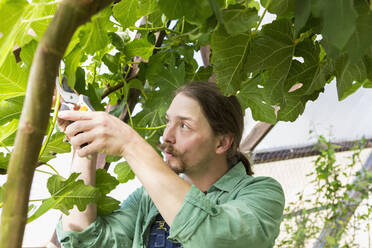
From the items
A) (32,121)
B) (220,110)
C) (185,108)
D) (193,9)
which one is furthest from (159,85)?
(32,121)

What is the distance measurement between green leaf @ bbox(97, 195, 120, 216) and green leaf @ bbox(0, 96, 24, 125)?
0.99ft

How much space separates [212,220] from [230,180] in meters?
0.41

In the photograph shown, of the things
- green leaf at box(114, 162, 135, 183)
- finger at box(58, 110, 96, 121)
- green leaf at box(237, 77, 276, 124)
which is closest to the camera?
finger at box(58, 110, 96, 121)

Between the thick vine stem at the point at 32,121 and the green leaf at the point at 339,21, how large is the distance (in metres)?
0.19

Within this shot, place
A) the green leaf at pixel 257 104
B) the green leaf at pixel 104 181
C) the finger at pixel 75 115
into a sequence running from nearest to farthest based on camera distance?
1. the finger at pixel 75 115
2. the green leaf at pixel 104 181
3. the green leaf at pixel 257 104

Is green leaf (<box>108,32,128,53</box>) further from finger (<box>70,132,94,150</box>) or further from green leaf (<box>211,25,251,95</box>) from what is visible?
green leaf (<box>211,25,251,95</box>)

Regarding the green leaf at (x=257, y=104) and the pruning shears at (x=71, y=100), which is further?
the green leaf at (x=257, y=104)

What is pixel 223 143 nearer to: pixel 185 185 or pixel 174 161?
pixel 174 161

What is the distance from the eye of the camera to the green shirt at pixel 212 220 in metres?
0.70

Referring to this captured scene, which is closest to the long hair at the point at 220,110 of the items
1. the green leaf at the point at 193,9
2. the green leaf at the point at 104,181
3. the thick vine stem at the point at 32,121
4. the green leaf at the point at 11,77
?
the green leaf at the point at 104,181

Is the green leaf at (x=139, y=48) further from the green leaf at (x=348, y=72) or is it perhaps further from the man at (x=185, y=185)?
the green leaf at (x=348, y=72)

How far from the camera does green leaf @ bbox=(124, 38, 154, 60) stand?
0.97 meters

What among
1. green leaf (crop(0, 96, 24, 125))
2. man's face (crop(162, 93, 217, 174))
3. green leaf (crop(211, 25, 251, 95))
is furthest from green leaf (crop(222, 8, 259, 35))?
man's face (crop(162, 93, 217, 174))

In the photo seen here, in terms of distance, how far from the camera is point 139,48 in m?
0.98
